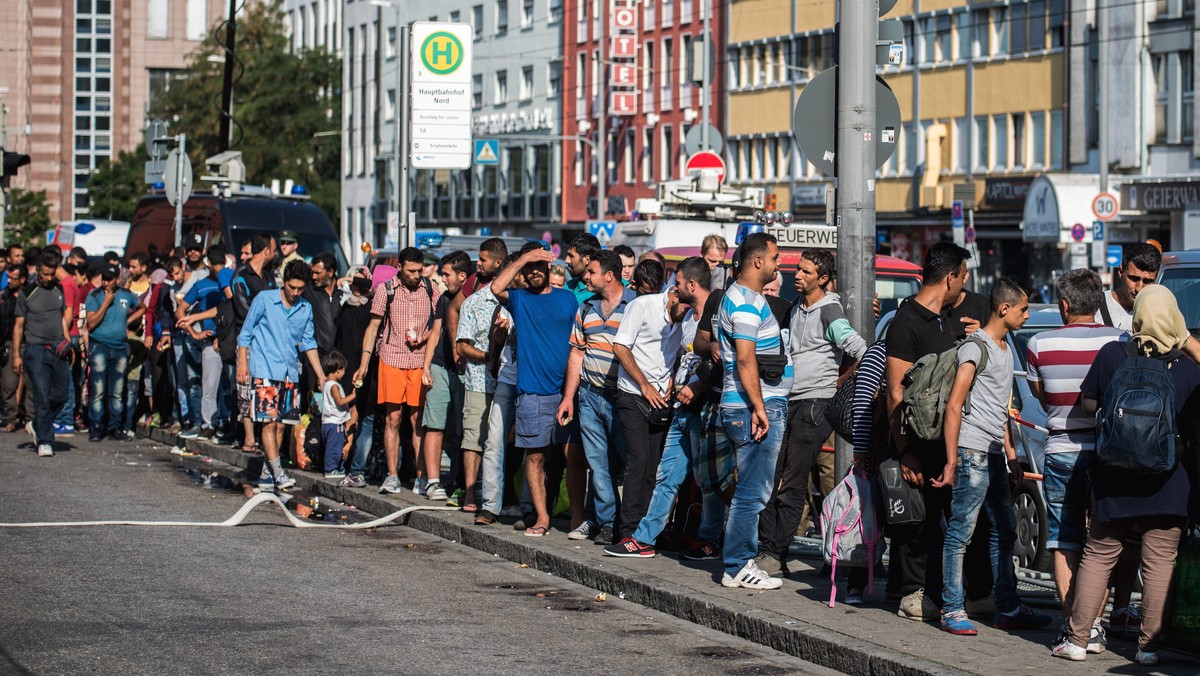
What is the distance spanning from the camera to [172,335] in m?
20.5

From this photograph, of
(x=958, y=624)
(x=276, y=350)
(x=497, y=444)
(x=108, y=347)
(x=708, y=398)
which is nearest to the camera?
(x=958, y=624)

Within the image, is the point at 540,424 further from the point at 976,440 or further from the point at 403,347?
the point at 976,440

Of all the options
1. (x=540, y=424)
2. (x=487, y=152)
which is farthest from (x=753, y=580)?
(x=487, y=152)

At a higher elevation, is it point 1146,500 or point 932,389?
point 932,389

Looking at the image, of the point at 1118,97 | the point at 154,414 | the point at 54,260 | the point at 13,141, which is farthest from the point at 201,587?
the point at 13,141

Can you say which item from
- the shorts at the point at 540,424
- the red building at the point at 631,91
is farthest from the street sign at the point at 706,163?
the red building at the point at 631,91

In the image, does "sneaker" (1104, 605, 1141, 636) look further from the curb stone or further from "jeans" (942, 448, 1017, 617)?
the curb stone

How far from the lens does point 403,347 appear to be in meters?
15.1

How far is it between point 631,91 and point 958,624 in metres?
64.4

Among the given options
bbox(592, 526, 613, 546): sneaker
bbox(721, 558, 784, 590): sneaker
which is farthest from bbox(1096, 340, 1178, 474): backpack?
bbox(592, 526, 613, 546): sneaker

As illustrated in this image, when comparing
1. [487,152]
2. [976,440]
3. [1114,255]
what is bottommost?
[976,440]

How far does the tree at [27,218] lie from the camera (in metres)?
78.8

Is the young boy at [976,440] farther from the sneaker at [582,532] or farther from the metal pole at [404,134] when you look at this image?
the metal pole at [404,134]

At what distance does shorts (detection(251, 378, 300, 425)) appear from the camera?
15.6 m
